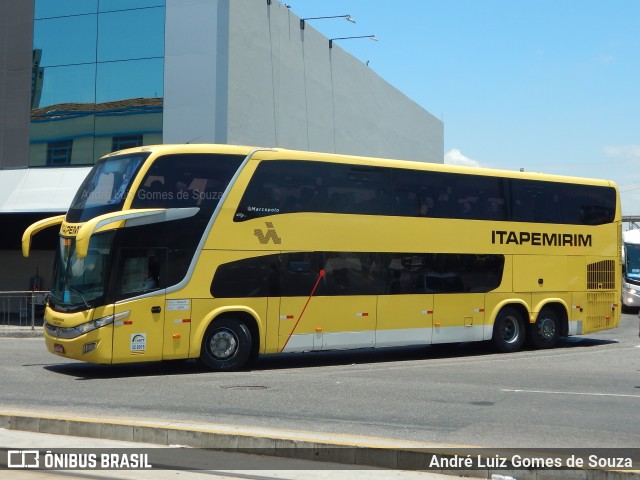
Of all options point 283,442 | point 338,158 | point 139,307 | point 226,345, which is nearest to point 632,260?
point 338,158

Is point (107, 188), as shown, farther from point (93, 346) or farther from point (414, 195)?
point (414, 195)

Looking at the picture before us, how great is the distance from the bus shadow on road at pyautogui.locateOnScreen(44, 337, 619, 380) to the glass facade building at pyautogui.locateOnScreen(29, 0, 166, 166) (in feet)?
38.8

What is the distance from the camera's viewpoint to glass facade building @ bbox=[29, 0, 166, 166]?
28.5 m

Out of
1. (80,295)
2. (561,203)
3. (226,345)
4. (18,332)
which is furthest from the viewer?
(18,332)

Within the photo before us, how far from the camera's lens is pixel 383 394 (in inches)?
502

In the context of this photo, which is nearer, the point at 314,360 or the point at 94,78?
the point at 314,360

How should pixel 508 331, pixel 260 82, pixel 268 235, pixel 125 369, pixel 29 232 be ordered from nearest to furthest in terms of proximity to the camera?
1. pixel 29 232
2. pixel 268 235
3. pixel 125 369
4. pixel 508 331
5. pixel 260 82

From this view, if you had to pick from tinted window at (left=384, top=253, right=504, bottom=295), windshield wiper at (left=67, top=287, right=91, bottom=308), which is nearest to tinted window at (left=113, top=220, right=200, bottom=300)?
windshield wiper at (left=67, top=287, right=91, bottom=308)

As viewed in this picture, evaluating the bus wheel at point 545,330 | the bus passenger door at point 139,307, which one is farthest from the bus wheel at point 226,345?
the bus wheel at point 545,330

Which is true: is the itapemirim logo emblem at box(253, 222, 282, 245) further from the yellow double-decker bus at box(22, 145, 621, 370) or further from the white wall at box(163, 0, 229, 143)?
the white wall at box(163, 0, 229, 143)

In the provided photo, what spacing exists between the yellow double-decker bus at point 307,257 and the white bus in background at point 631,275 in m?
13.7

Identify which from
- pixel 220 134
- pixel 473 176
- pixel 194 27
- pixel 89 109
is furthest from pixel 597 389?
pixel 89 109

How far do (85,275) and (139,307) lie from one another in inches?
43.7

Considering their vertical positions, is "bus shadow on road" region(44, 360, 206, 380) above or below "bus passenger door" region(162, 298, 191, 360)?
below
